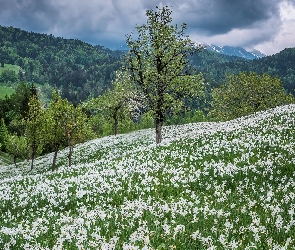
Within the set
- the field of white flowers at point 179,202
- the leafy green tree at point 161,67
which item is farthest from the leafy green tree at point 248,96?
the field of white flowers at point 179,202

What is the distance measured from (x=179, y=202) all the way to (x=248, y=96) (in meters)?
52.0

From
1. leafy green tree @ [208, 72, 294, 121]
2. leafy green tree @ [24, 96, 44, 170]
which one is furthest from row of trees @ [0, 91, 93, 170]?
leafy green tree @ [208, 72, 294, 121]

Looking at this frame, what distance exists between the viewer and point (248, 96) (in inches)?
2307

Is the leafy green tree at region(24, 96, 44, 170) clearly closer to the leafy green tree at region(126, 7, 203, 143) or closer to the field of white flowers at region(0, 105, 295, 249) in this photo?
the leafy green tree at region(126, 7, 203, 143)

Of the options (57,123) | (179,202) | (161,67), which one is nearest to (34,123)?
(57,123)

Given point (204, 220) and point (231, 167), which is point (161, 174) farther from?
point (204, 220)

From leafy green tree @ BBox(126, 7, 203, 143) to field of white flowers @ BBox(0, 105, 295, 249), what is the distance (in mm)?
8394

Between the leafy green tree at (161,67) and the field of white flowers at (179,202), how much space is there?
8.39 meters

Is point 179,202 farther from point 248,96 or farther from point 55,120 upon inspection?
point 248,96

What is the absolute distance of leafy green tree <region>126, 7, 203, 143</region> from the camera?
98.2 feet

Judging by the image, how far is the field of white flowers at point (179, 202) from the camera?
741 centimetres

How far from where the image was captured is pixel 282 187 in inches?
447

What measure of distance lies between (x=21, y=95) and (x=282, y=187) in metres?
106

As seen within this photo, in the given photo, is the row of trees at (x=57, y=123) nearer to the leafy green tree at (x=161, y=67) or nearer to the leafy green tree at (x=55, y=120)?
the leafy green tree at (x=55, y=120)
